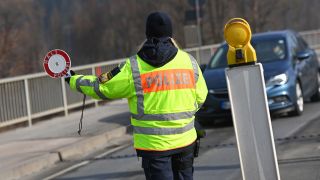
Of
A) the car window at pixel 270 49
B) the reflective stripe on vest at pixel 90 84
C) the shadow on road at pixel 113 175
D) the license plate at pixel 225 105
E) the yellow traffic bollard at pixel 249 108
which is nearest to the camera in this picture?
the reflective stripe on vest at pixel 90 84

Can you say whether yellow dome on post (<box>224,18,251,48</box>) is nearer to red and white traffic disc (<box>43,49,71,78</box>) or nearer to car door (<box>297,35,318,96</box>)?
red and white traffic disc (<box>43,49,71,78</box>)

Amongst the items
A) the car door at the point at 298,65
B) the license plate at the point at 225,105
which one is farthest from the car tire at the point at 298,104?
the license plate at the point at 225,105

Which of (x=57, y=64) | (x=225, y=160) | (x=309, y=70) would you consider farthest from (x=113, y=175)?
(x=309, y=70)

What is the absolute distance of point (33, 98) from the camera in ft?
47.2

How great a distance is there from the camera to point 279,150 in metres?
9.20

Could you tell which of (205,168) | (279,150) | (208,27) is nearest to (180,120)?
(205,168)

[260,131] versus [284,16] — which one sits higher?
[284,16]

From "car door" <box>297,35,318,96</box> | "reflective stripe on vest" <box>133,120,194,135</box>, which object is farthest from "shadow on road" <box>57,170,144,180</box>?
"car door" <box>297,35,318,96</box>

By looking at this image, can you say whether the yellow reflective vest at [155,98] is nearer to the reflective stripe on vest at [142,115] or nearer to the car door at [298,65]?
the reflective stripe on vest at [142,115]

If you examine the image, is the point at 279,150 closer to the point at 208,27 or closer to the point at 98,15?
the point at 208,27

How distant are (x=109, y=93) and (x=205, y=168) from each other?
13.0ft

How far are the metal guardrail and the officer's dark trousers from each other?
7.91 meters

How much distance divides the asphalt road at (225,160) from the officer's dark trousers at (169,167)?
292 cm

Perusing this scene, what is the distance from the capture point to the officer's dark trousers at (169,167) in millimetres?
4598
